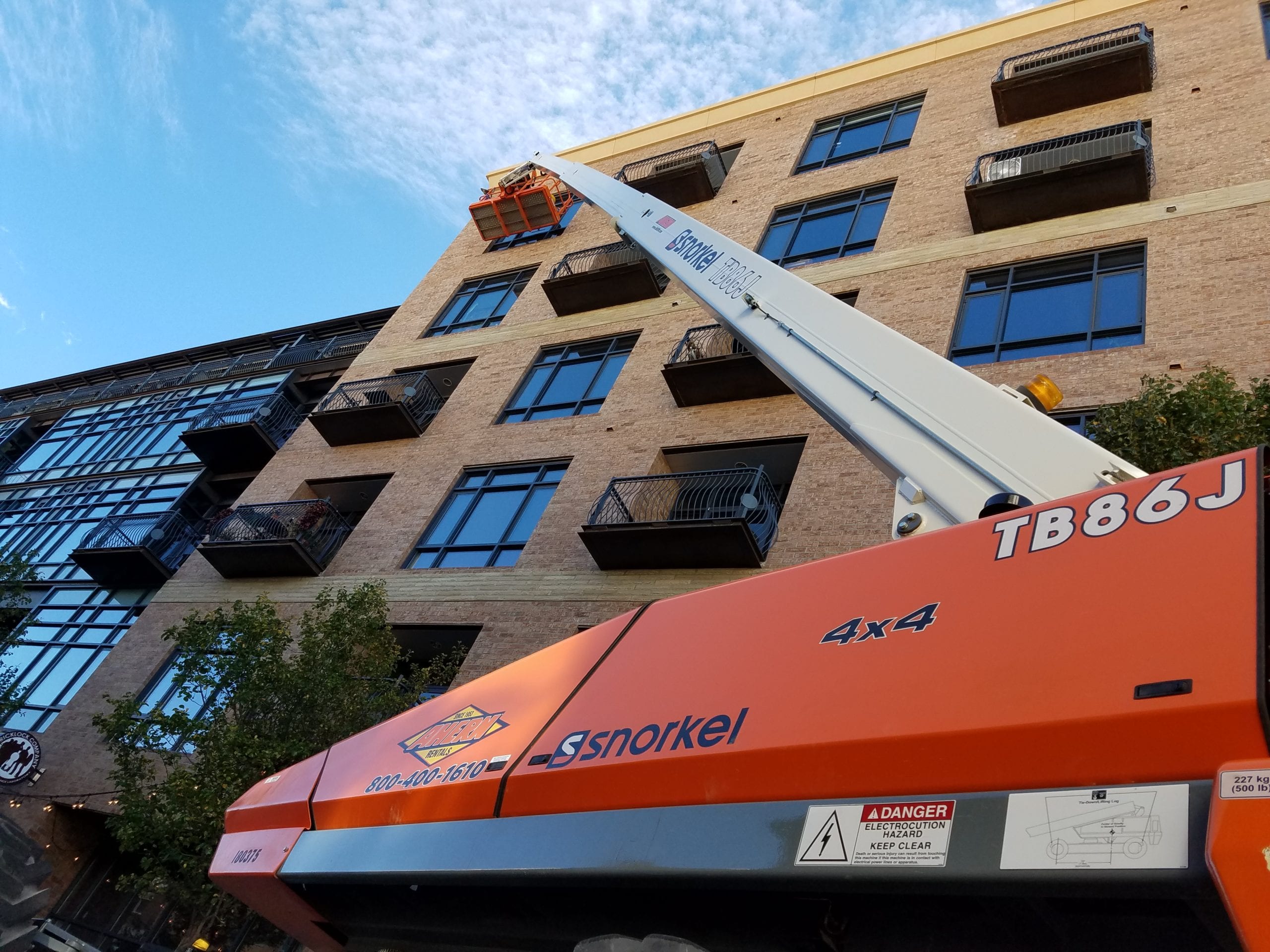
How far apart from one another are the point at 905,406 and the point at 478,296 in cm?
1967

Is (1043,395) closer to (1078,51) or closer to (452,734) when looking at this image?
(452,734)

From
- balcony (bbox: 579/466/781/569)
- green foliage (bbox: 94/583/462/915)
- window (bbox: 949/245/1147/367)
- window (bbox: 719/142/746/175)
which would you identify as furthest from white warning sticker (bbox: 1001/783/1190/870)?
Result: window (bbox: 719/142/746/175)

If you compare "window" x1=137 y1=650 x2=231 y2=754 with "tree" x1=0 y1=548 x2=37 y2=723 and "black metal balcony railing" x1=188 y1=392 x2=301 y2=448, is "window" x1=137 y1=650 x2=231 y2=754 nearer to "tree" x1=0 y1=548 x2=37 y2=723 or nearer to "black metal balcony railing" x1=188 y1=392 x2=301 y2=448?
"tree" x1=0 y1=548 x2=37 y2=723

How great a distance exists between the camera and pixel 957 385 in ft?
21.2

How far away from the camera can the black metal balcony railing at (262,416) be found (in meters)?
26.2

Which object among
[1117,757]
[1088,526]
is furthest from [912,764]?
[1088,526]

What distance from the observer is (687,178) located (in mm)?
22250

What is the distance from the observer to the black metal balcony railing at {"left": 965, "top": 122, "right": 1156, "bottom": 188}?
1544cm

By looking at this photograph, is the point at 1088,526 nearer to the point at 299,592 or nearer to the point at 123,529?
the point at 299,592

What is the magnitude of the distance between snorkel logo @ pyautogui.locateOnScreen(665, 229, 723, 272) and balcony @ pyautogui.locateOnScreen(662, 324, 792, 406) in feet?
14.0

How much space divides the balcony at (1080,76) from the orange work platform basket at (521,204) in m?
11.4

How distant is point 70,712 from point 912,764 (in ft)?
63.0

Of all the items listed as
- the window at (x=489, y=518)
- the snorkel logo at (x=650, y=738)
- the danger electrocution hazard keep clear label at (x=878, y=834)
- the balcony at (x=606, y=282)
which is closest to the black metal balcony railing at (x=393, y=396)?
the window at (x=489, y=518)

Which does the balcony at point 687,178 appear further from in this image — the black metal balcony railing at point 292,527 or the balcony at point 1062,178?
the black metal balcony railing at point 292,527
